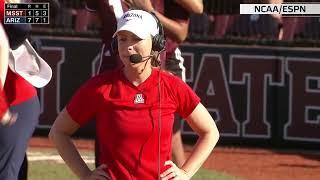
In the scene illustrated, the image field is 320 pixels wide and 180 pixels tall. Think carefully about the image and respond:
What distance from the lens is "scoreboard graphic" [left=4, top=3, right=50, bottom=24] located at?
14.5 ft

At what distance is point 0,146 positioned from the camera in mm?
4395

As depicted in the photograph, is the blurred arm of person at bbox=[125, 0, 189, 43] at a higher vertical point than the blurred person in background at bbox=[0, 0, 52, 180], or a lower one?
higher

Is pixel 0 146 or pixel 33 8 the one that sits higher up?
pixel 33 8

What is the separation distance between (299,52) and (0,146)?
6.72 metres

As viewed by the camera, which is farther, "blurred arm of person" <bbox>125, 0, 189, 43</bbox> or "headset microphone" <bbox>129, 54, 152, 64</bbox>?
"blurred arm of person" <bbox>125, 0, 189, 43</bbox>

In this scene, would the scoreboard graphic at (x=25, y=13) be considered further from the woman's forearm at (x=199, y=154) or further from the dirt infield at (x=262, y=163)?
the dirt infield at (x=262, y=163)

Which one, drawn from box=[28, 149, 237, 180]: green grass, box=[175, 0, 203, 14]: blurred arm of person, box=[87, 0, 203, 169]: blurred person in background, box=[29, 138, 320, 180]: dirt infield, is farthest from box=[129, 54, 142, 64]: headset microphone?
box=[29, 138, 320, 180]: dirt infield

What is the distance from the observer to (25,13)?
180 inches

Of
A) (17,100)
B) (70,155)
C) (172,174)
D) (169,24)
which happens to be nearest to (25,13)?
(17,100)

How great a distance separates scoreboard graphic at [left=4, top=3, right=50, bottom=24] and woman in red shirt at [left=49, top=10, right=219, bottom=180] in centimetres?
69

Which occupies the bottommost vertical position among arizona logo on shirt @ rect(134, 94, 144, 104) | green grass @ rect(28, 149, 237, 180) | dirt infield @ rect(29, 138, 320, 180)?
A: dirt infield @ rect(29, 138, 320, 180)

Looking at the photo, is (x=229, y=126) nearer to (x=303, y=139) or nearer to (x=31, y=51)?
(x=303, y=139)

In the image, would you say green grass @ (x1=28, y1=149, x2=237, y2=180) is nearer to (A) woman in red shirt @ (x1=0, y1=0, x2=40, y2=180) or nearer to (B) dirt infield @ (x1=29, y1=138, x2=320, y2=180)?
(B) dirt infield @ (x1=29, y1=138, x2=320, y2=180)

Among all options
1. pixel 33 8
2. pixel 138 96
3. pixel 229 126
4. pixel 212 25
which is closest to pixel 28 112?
pixel 33 8
